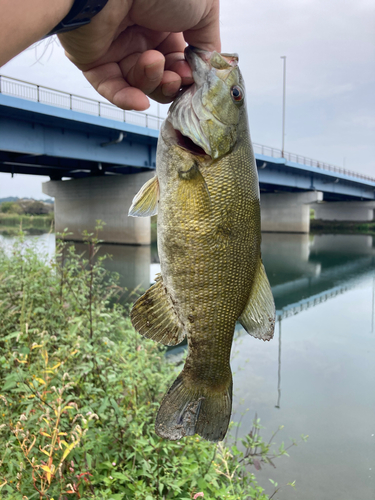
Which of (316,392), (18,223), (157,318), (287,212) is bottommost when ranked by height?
(316,392)

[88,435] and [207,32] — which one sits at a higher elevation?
[207,32]

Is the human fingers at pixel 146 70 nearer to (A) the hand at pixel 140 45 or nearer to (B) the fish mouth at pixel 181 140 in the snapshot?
(A) the hand at pixel 140 45

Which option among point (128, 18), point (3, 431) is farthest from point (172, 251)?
point (3, 431)

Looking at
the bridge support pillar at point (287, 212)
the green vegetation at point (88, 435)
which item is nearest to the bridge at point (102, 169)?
the bridge support pillar at point (287, 212)

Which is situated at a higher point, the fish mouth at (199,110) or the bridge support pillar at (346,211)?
the bridge support pillar at (346,211)

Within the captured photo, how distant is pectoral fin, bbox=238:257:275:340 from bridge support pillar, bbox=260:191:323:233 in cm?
3805

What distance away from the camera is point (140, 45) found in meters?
2.07

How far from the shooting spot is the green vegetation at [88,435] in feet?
7.68

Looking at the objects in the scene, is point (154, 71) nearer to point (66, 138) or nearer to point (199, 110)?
point (199, 110)

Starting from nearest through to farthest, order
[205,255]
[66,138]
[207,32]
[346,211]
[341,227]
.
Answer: [205,255] → [207,32] → [66,138] → [341,227] → [346,211]

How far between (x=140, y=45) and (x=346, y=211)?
182ft

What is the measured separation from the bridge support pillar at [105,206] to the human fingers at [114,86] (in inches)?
823

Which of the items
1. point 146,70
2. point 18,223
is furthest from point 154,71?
point 18,223

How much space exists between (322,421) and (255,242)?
4978 mm
